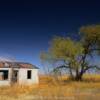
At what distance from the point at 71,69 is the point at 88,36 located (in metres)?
6.05

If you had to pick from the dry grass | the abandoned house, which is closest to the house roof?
the abandoned house

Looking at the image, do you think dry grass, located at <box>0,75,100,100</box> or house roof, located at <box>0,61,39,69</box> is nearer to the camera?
dry grass, located at <box>0,75,100,100</box>

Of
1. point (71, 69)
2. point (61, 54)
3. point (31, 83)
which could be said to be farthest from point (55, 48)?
point (31, 83)

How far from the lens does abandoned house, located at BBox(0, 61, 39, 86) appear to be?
35.8 meters

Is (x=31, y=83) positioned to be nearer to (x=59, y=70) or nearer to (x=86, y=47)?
(x=59, y=70)

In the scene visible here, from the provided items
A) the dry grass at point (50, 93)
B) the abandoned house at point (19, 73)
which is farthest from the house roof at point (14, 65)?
the dry grass at point (50, 93)

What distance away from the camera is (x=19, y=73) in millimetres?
37156

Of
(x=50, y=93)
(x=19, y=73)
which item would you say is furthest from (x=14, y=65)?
(x=50, y=93)

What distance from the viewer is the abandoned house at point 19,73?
3584 cm

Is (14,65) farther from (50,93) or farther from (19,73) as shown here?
(50,93)

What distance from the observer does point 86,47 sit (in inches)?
1812

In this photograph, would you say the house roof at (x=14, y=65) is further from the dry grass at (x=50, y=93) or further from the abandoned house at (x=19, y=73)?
the dry grass at (x=50, y=93)

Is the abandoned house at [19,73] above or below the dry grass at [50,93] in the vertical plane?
above

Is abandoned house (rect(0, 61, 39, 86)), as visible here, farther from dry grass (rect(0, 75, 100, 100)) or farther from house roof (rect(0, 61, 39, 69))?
dry grass (rect(0, 75, 100, 100))
